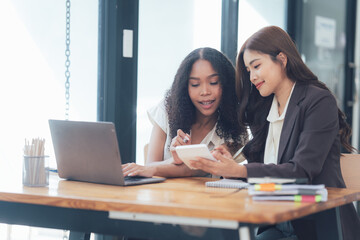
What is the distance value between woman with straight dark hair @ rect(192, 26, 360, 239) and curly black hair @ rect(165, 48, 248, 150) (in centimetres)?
12

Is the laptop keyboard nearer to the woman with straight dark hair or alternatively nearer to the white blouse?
the woman with straight dark hair

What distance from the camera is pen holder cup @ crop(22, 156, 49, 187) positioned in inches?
73.7

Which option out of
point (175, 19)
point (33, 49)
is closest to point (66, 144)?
point (33, 49)

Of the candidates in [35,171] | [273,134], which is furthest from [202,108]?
[35,171]

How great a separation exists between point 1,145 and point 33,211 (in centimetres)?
84

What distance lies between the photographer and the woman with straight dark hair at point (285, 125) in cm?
197

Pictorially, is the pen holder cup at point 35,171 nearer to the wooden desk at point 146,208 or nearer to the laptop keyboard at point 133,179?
the wooden desk at point 146,208

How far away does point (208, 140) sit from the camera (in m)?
2.63

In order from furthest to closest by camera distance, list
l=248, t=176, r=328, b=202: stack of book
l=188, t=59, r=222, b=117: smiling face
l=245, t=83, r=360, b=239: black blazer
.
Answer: l=188, t=59, r=222, b=117: smiling face
l=245, t=83, r=360, b=239: black blazer
l=248, t=176, r=328, b=202: stack of book

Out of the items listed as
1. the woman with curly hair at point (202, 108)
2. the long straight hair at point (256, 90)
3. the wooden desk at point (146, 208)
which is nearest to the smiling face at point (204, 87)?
the woman with curly hair at point (202, 108)

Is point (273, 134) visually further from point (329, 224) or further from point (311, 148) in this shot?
point (329, 224)

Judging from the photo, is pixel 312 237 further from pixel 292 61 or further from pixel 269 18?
pixel 269 18

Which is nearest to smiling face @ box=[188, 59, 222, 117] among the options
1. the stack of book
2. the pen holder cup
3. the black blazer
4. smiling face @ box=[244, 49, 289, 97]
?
smiling face @ box=[244, 49, 289, 97]

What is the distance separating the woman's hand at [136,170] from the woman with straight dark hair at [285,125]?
29cm
